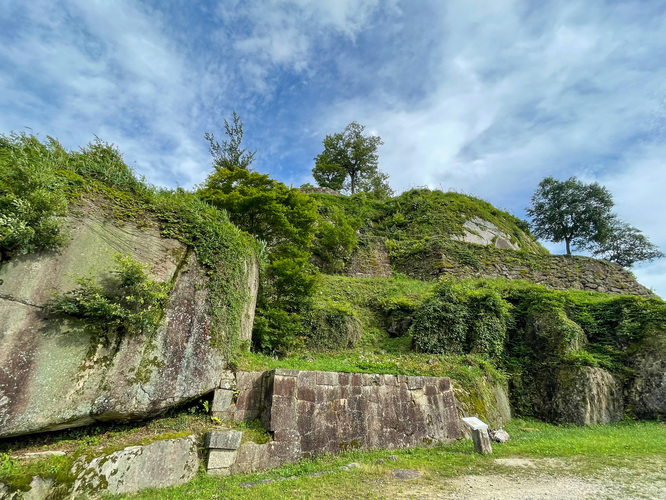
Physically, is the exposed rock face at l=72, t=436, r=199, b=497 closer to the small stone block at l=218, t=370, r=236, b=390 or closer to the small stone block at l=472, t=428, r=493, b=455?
the small stone block at l=218, t=370, r=236, b=390

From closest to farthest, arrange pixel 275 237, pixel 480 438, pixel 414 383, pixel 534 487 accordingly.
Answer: pixel 534 487 < pixel 480 438 < pixel 414 383 < pixel 275 237

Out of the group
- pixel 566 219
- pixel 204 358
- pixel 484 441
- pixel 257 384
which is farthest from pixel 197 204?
pixel 566 219

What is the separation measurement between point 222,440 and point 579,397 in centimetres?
933

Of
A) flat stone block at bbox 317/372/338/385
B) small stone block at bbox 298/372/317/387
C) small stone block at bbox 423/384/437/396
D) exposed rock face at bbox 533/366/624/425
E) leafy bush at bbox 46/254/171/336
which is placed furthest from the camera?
exposed rock face at bbox 533/366/624/425

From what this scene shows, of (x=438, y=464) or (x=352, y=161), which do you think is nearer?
(x=438, y=464)

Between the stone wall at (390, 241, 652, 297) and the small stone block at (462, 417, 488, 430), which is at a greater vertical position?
the stone wall at (390, 241, 652, 297)

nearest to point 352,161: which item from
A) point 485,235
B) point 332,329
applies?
point 485,235

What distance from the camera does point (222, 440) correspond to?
205 inches

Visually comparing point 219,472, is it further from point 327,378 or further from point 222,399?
point 327,378

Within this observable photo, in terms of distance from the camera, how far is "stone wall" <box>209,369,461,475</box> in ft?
18.3

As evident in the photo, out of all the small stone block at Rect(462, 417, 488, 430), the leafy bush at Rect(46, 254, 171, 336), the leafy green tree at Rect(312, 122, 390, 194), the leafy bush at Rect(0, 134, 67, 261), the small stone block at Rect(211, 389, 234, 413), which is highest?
the leafy green tree at Rect(312, 122, 390, 194)

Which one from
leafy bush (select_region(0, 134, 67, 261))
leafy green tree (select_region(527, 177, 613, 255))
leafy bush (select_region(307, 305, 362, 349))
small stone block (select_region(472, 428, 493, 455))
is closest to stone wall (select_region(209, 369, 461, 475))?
small stone block (select_region(472, 428, 493, 455))

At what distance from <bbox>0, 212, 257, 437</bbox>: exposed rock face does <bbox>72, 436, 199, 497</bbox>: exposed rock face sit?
0.60 m

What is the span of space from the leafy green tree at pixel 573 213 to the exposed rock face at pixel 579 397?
17939 mm
